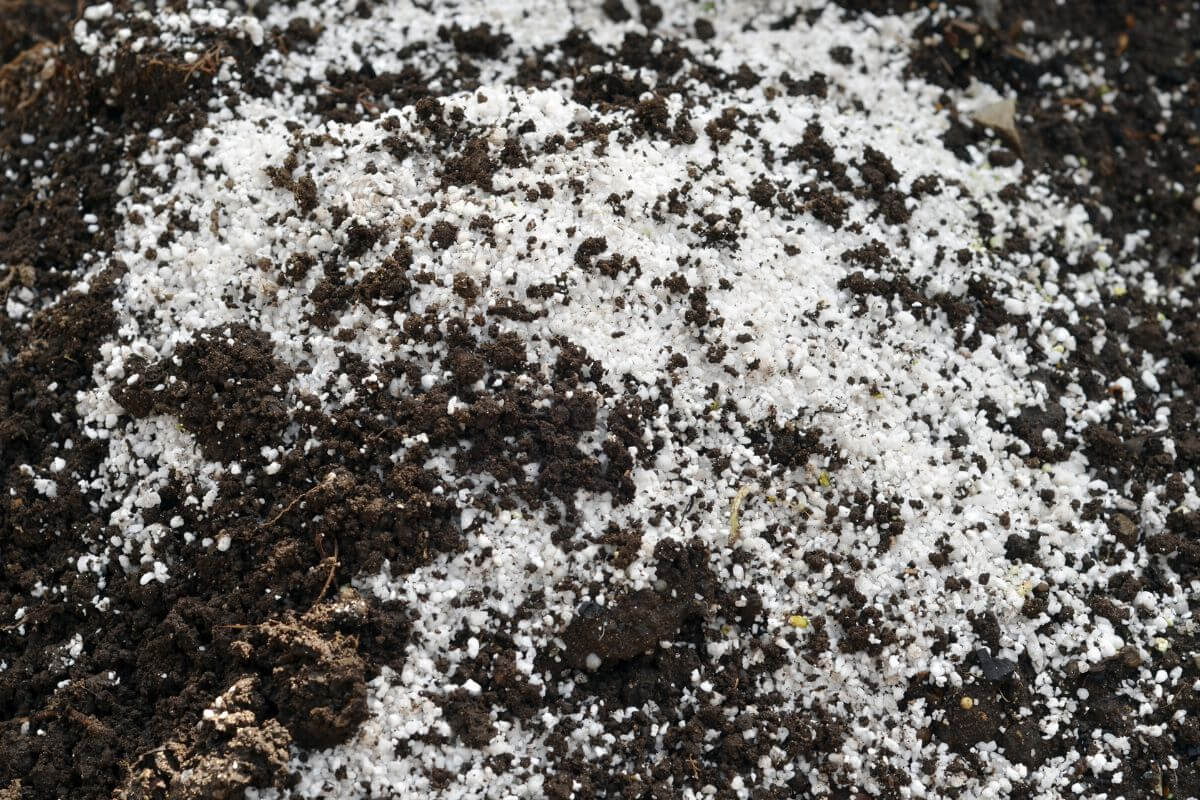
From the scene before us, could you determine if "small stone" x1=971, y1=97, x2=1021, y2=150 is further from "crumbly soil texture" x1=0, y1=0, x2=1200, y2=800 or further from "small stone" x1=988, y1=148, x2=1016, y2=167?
"crumbly soil texture" x1=0, y1=0, x2=1200, y2=800

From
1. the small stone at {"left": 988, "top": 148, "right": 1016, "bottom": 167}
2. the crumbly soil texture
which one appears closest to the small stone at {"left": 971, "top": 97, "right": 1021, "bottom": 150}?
the small stone at {"left": 988, "top": 148, "right": 1016, "bottom": 167}

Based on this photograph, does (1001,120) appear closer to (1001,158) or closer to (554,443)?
(1001,158)

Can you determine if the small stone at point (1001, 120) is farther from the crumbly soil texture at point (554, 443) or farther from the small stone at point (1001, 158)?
the crumbly soil texture at point (554, 443)

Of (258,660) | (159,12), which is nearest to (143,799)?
(258,660)

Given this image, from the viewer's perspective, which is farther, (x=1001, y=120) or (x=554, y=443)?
(x=1001, y=120)

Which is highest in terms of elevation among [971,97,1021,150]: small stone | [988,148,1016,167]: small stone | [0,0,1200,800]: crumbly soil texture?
[971,97,1021,150]: small stone

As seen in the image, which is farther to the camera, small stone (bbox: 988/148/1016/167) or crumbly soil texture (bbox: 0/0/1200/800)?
small stone (bbox: 988/148/1016/167)

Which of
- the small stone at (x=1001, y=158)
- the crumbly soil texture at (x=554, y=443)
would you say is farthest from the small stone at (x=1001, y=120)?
the crumbly soil texture at (x=554, y=443)

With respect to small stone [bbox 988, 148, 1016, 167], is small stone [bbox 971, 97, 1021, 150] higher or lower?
higher

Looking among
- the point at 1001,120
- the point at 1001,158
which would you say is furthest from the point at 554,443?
the point at 1001,120

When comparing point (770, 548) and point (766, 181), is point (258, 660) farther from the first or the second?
point (766, 181)
